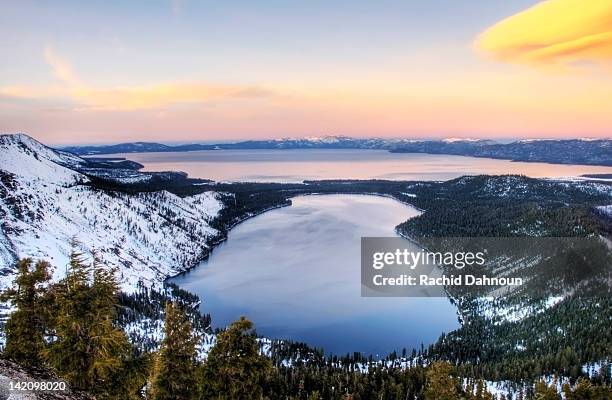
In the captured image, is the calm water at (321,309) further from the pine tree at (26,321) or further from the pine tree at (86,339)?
the pine tree at (86,339)

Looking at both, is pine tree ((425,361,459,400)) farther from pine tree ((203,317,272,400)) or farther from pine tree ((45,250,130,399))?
pine tree ((45,250,130,399))

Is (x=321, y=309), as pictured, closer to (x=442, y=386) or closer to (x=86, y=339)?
(x=442, y=386)

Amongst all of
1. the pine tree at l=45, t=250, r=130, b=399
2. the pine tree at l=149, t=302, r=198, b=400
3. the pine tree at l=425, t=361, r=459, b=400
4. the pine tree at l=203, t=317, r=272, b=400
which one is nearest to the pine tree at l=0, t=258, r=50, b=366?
the pine tree at l=45, t=250, r=130, b=399

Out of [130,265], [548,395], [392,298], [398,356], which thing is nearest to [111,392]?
[548,395]

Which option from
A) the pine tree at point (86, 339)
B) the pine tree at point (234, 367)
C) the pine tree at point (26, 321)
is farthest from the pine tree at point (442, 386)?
the pine tree at point (26, 321)

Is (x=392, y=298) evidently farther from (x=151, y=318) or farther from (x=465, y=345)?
(x=151, y=318)
